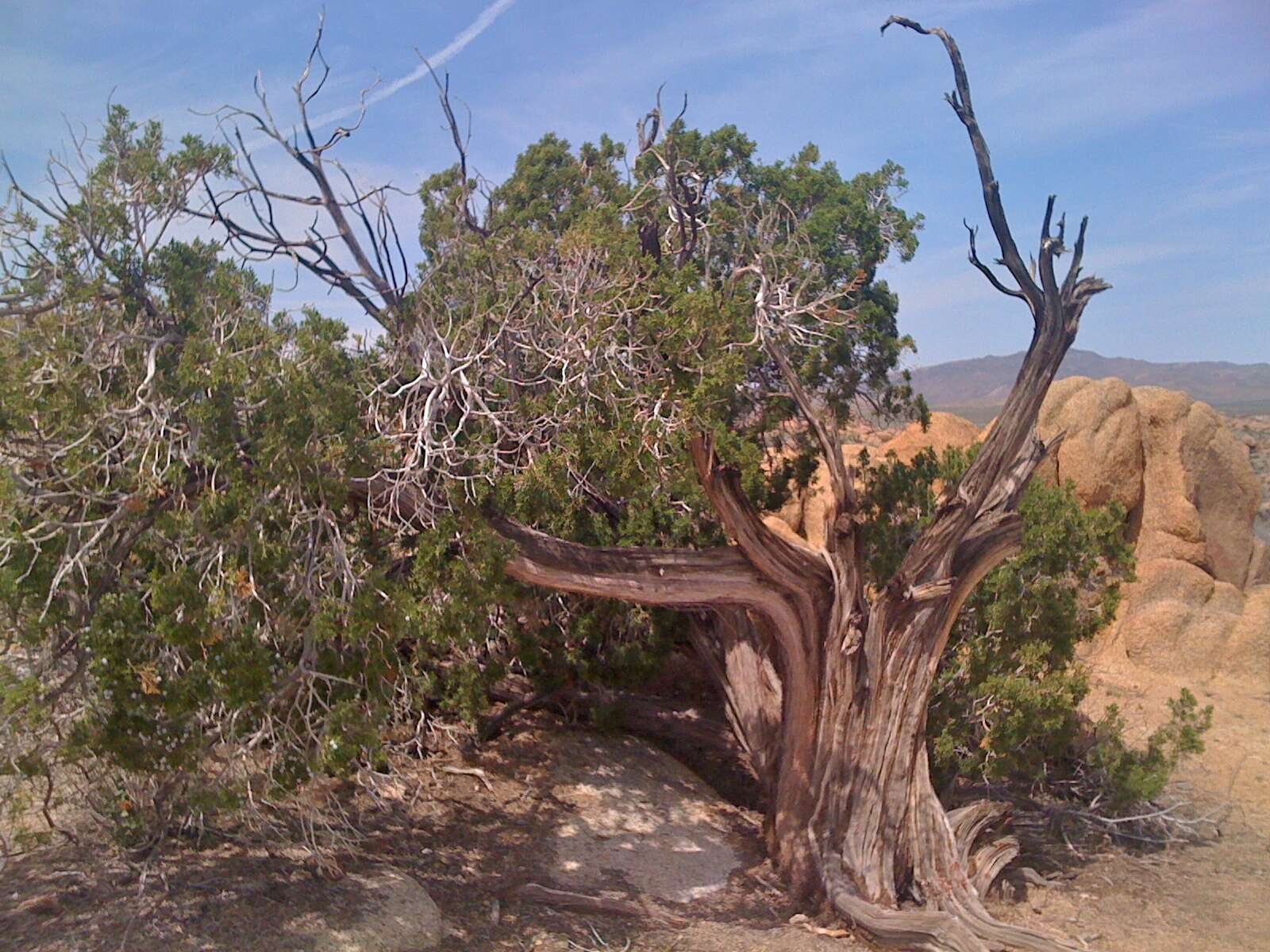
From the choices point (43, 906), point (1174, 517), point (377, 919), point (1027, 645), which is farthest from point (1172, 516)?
point (43, 906)

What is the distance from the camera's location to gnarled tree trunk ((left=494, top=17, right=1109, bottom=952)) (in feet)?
25.8

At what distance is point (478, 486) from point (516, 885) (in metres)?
3.10

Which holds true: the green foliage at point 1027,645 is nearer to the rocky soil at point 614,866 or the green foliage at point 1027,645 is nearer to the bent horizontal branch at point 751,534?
the rocky soil at point 614,866

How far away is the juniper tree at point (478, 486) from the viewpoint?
5.93 m

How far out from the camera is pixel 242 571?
5.86 meters

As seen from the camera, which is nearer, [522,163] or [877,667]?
[877,667]

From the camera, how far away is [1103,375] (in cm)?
10094

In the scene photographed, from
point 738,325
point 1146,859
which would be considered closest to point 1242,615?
point 1146,859

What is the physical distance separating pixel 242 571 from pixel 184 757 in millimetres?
1200

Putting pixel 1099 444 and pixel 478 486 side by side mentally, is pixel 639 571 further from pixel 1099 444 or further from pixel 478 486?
pixel 1099 444

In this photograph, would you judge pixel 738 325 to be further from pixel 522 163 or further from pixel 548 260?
pixel 522 163

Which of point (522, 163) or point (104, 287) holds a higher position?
point (522, 163)

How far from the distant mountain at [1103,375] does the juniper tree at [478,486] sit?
7811 cm

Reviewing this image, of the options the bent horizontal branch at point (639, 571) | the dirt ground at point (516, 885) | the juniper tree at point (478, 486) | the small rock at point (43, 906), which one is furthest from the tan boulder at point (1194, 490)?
the small rock at point (43, 906)
